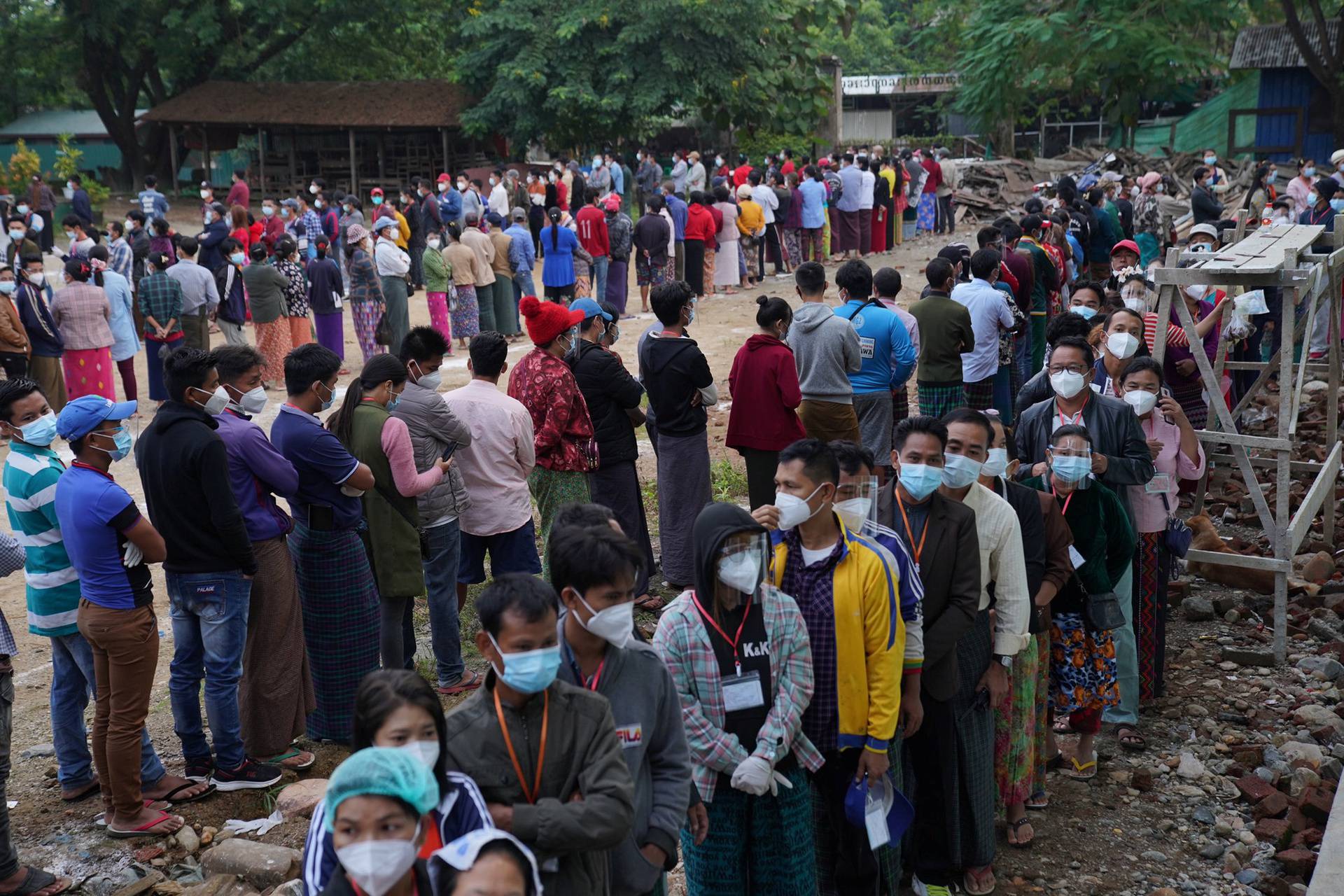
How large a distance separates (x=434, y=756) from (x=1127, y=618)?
393 cm

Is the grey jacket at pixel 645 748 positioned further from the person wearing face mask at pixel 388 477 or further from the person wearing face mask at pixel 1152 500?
the person wearing face mask at pixel 1152 500

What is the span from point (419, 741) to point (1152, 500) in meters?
4.15

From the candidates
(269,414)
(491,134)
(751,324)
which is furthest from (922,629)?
(491,134)

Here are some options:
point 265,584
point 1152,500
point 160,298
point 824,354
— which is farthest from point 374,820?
point 160,298

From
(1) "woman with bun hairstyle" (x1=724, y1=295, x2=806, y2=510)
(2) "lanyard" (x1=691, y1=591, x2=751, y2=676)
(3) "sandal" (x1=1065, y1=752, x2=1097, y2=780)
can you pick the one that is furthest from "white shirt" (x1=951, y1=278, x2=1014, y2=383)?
(2) "lanyard" (x1=691, y1=591, x2=751, y2=676)

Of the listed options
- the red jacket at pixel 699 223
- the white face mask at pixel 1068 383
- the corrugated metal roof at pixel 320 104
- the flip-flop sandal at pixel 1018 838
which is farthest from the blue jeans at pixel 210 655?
the corrugated metal roof at pixel 320 104

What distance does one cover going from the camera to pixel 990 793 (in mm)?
4348

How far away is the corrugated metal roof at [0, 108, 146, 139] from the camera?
111ft

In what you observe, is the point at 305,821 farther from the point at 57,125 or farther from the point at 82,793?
the point at 57,125

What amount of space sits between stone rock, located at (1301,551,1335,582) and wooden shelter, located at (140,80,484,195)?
77.3 ft

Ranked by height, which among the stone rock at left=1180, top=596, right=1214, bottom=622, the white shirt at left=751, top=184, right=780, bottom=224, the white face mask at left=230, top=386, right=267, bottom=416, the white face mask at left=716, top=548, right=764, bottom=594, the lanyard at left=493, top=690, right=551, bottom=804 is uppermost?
the white shirt at left=751, top=184, right=780, bottom=224

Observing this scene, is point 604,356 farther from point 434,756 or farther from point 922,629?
point 434,756

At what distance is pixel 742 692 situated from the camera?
3.44 meters

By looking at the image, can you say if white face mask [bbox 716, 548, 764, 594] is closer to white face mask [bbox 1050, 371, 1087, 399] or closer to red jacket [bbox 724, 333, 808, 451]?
white face mask [bbox 1050, 371, 1087, 399]
